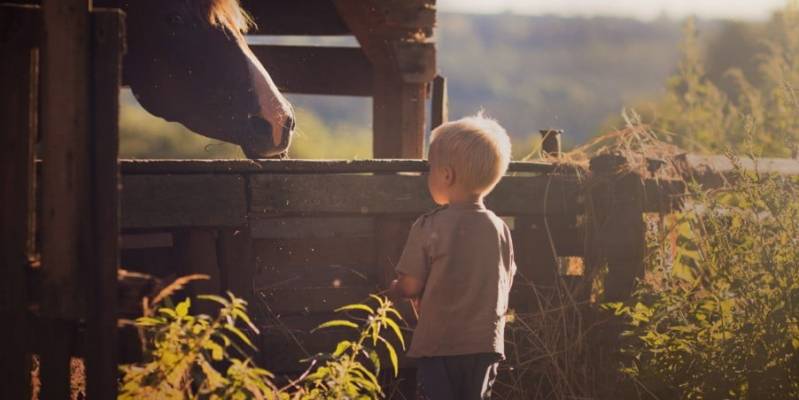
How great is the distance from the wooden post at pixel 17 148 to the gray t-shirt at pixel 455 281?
49.4 inches

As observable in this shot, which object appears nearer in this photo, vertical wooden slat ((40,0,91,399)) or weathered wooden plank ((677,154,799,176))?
vertical wooden slat ((40,0,91,399))

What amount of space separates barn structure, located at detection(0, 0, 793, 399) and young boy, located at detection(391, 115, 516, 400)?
98 cm

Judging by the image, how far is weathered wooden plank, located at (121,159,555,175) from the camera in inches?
178

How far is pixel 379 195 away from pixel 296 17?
4.85m

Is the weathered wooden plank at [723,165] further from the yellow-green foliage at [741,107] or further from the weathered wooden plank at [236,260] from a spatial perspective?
the weathered wooden plank at [236,260]

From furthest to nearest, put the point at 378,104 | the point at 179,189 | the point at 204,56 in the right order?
the point at 378,104, the point at 204,56, the point at 179,189

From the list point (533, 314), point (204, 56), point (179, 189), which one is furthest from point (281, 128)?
point (533, 314)

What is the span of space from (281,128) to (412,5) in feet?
5.16

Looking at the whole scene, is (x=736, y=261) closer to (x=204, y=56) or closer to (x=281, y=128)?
(x=281, y=128)

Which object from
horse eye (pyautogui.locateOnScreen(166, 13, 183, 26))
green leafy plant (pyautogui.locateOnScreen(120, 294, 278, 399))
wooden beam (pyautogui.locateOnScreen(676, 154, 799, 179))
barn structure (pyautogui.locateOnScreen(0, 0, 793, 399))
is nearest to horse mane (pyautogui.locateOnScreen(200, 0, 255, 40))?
horse eye (pyautogui.locateOnScreen(166, 13, 183, 26))

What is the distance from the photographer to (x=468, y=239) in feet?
12.8

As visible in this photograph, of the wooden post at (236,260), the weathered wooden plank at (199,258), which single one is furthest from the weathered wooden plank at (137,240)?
the wooden post at (236,260)

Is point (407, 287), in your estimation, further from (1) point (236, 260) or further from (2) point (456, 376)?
(1) point (236, 260)

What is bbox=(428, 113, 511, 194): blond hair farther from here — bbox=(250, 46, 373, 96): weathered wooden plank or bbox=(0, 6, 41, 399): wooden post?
bbox=(250, 46, 373, 96): weathered wooden plank
